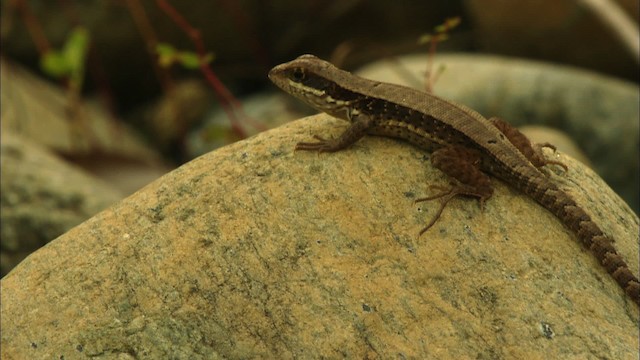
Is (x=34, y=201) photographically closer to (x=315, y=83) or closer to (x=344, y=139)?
(x=315, y=83)

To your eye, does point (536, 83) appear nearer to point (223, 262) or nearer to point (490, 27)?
point (490, 27)

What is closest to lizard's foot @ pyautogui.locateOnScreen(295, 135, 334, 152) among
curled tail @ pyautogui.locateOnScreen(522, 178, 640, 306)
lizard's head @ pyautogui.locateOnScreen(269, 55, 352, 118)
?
lizard's head @ pyautogui.locateOnScreen(269, 55, 352, 118)

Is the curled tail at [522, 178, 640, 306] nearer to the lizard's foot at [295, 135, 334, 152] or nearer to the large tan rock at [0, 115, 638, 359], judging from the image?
the large tan rock at [0, 115, 638, 359]

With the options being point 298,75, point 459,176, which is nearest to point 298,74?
point 298,75

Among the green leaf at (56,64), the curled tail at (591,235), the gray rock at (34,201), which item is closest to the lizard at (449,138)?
the curled tail at (591,235)

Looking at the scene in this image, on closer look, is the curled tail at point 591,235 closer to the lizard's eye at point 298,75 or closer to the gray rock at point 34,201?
the lizard's eye at point 298,75

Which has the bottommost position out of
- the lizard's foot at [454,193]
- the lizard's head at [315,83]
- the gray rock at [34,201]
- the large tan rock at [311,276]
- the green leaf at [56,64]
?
the gray rock at [34,201]
